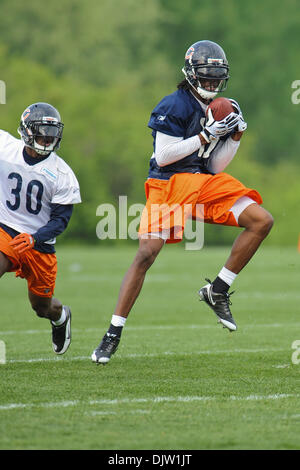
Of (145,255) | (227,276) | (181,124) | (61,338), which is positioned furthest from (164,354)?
(181,124)

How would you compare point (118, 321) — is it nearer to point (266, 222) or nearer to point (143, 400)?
point (143, 400)

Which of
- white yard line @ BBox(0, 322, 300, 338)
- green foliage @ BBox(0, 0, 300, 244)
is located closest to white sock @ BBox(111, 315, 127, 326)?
white yard line @ BBox(0, 322, 300, 338)

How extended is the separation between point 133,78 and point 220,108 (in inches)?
1206

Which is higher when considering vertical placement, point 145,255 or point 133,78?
point 145,255

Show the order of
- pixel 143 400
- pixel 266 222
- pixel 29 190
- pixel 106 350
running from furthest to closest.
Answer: pixel 29 190 < pixel 266 222 < pixel 106 350 < pixel 143 400

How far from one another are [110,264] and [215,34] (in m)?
25.5

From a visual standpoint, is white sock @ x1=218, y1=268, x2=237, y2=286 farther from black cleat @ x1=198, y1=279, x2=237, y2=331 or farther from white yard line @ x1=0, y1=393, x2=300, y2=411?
white yard line @ x1=0, y1=393, x2=300, y2=411

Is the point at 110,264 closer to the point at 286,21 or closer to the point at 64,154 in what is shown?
the point at 64,154

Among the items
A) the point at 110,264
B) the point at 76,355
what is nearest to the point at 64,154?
the point at 110,264

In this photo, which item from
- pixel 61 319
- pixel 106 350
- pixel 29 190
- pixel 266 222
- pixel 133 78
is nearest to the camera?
pixel 106 350

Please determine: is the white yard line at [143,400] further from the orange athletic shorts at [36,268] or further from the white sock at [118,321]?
the orange athletic shorts at [36,268]

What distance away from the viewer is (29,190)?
5.34 metres

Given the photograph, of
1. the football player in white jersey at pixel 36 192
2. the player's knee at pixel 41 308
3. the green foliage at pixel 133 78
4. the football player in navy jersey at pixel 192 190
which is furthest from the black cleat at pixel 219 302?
the green foliage at pixel 133 78

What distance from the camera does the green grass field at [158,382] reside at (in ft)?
11.7
